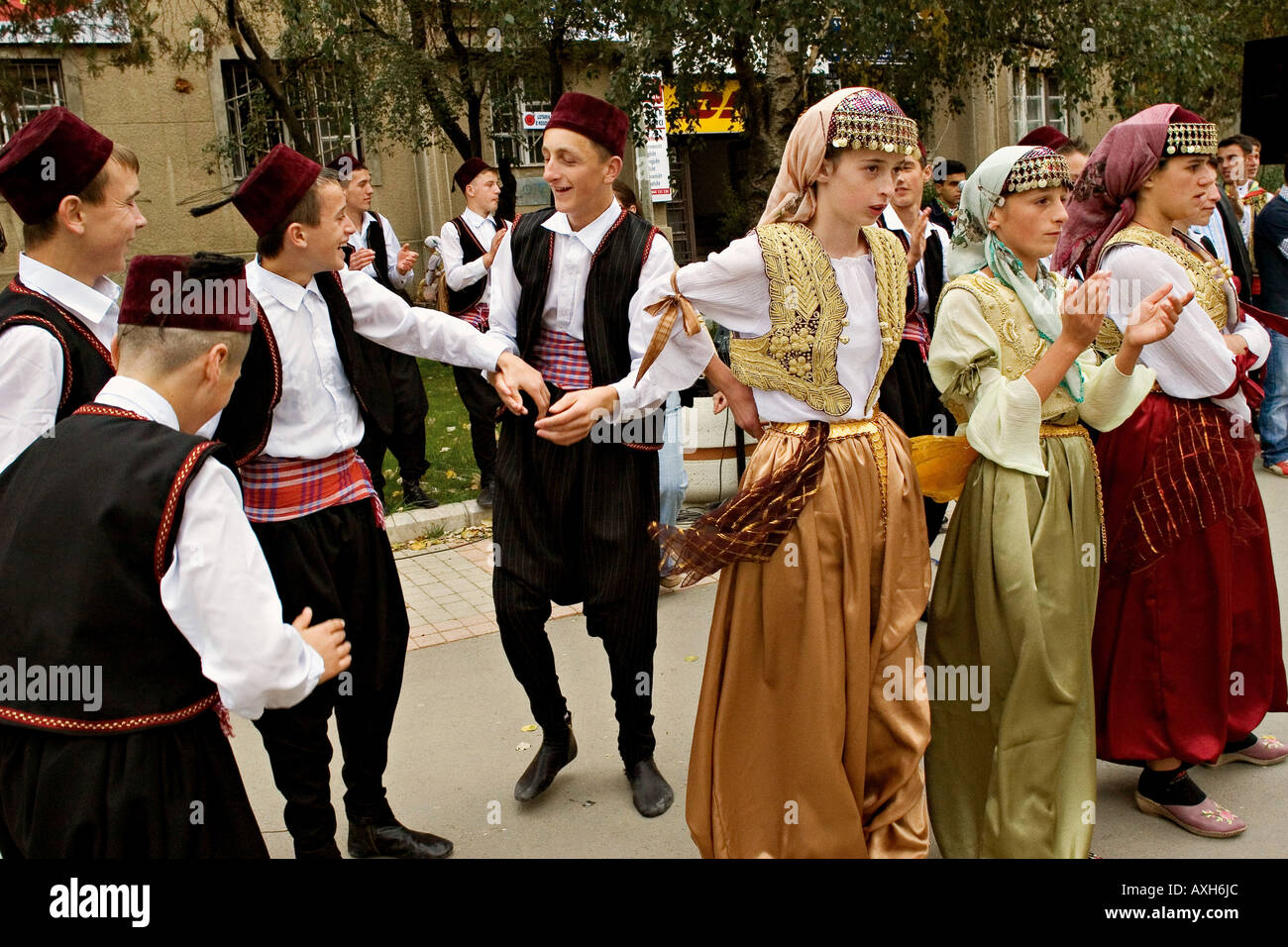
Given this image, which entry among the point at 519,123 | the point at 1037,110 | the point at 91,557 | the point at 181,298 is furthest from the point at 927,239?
the point at 1037,110

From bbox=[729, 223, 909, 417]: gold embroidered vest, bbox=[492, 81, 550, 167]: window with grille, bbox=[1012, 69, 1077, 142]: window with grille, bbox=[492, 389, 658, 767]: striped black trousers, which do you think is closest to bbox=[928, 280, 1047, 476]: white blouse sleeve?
bbox=[729, 223, 909, 417]: gold embroidered vest

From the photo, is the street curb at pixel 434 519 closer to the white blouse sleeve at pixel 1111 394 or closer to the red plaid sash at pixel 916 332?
the red plaid sash at pixel 916 332

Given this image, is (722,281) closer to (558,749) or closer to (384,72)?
(558,749)

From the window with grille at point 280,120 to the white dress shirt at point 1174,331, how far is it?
36.9ft

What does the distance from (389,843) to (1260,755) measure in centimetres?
294

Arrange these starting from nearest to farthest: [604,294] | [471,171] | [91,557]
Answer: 1. [91,557]
2. [604,294]
3. [471,171]

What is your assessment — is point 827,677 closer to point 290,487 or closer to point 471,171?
point 290,487

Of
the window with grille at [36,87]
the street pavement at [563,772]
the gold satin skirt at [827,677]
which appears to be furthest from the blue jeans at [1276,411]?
the window with grille at [36,87]

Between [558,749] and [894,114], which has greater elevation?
[894,114]

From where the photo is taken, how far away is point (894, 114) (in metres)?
2.87

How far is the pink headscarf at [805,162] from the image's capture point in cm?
284

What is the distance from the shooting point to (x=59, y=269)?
2875mm
